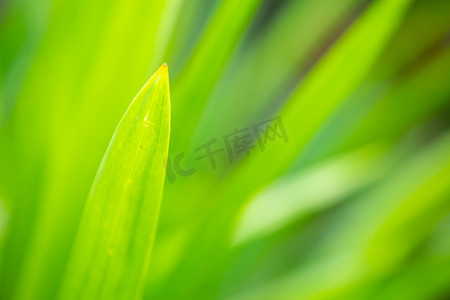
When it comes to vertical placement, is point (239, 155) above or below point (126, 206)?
above

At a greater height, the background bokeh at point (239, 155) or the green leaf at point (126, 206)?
the background bokeh at point (239, 155)

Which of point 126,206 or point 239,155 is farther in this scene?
point 239,155

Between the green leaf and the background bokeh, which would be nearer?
the green leaf

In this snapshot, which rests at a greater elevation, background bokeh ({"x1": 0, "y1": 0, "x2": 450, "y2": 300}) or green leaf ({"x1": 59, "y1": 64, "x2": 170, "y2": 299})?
background bokeh ({"x1": 0, "y1": 0, "x2": 450, "y2": 300})

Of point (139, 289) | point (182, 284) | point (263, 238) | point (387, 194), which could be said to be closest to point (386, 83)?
point (387, 194)

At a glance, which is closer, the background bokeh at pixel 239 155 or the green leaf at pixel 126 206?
the green leaf at pixel 126 206
